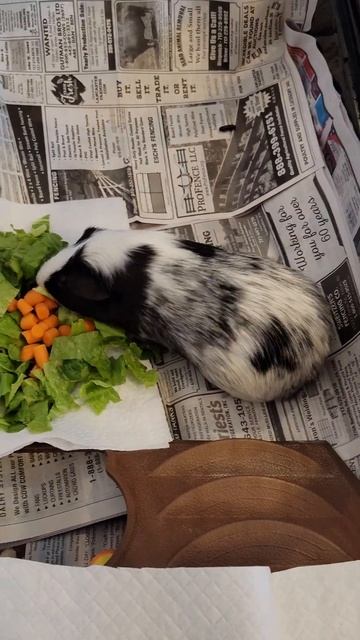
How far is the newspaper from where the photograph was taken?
1.69m

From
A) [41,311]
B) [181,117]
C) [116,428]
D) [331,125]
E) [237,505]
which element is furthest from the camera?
[181,117]

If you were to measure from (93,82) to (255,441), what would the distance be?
1050 millimetres

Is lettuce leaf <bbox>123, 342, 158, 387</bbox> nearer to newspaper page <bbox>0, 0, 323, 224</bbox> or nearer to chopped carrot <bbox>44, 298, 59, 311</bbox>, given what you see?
chopped carrot <bbox>44, 298, 59, 311</bbox>

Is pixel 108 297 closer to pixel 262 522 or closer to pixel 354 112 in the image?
pixel 262 522

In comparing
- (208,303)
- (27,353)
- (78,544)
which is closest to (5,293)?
(27,353)

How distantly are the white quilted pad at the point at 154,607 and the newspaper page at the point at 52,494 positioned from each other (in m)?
0.35

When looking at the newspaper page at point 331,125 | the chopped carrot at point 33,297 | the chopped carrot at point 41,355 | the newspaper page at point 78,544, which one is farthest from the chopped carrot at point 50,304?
the newspaper page at point 331,125

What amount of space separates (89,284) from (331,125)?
73cm

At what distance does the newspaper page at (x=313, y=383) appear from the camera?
58.7 inches

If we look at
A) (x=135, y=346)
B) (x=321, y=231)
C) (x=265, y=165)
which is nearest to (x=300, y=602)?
(x=135, y=346)

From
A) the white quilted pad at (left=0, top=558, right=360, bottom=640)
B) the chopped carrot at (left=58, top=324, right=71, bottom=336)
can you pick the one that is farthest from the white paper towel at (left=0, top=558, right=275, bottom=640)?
the chopped carrot at (left=58, top=324, right=71, bottom=336)

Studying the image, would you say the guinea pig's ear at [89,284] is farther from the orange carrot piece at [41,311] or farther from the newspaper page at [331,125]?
the newspaper page at [331,125]

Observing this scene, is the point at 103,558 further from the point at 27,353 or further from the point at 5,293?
the point at 5,293

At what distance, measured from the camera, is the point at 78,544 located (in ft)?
4.70
